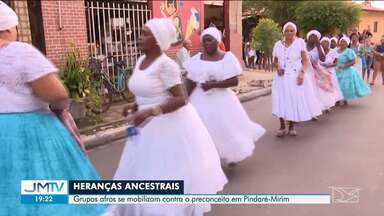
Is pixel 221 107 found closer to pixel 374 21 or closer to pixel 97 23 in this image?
pixel 97 23

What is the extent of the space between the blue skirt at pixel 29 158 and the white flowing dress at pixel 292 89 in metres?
5.09

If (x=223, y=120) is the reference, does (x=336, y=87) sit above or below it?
below

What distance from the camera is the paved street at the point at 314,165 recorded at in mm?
4523

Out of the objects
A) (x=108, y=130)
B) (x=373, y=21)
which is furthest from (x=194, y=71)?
(x=373, y=21)

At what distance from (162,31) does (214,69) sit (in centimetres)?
188

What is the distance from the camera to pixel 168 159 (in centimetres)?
352

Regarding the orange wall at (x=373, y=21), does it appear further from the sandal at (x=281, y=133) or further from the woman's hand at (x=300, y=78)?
the woman's hand at (x=300, y=78)

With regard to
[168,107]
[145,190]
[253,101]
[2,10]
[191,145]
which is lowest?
[253,101]

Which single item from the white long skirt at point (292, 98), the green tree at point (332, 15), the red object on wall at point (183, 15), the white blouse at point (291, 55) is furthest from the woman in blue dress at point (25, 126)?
the green tree at point (332, 15)

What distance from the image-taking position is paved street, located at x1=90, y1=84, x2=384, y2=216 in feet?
14.8

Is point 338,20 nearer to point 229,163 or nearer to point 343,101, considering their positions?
point 343,101

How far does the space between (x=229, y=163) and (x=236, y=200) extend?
113cm

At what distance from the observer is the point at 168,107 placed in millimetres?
3486

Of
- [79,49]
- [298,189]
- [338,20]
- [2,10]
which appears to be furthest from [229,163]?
[338,20]
